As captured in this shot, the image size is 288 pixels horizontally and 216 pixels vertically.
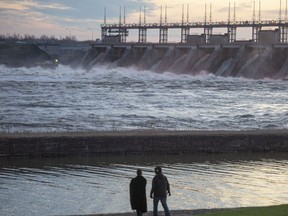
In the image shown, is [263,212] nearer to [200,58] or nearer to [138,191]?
[138,191]

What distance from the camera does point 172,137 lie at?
24859 millimetres

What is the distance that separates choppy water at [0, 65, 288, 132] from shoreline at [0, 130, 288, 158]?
7.08m

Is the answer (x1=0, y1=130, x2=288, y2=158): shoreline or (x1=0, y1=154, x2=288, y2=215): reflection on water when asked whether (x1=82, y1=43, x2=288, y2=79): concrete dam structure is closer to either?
(x1=0, y1=130, x2=288, y2=158): shoreline

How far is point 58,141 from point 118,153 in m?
2.33

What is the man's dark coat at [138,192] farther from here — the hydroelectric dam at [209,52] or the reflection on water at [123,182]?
the hydroelectric dam at [209,52]

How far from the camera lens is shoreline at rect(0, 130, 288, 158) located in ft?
75.4

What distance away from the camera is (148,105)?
48.0 metres

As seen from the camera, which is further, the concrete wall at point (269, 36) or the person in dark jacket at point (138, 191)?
the concrete wall at point (269, 36)

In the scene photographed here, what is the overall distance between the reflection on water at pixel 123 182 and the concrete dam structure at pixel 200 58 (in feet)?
184

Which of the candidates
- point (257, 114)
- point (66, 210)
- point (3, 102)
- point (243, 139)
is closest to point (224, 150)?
point (243, 139)

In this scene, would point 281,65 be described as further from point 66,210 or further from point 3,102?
point 66,210

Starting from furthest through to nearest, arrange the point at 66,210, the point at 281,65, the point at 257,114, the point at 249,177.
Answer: the point at 281,65
the point at 257,114
the point at 249,177
the point at 66,210

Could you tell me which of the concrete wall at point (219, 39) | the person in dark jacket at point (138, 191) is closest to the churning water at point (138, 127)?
the person in dark jacket at point (138, 191)

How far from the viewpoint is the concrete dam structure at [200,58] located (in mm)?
79750
